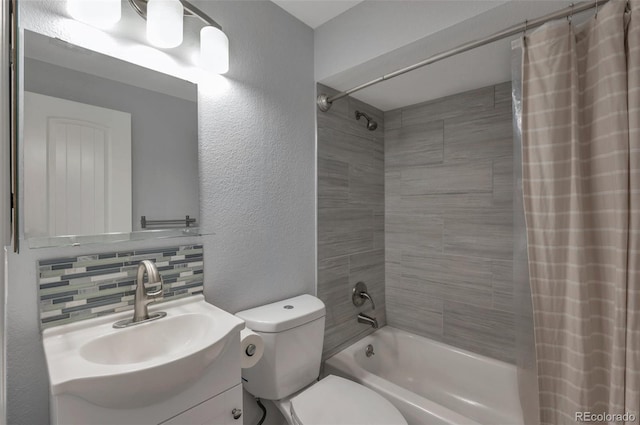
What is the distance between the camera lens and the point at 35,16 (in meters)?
0.90

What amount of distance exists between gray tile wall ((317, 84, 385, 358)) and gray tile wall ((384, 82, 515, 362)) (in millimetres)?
122

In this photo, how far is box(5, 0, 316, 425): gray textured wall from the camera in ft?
4.24

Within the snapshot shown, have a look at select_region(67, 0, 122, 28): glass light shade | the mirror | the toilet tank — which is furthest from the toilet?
select_region(67, 0, 122, 28): glass light shade

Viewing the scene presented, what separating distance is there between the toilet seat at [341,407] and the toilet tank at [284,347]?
0.08m

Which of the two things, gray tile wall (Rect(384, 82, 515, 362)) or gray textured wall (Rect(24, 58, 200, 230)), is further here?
gray tile wall (Rect(384, 82, 515, 362))

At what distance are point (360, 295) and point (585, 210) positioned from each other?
4.32 feet

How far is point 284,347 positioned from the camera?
1.30m

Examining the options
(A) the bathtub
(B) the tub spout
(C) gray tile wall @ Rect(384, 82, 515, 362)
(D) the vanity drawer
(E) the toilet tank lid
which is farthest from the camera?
(B) the tub spout

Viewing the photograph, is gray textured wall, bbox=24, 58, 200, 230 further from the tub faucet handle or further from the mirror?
the tub faucet handle

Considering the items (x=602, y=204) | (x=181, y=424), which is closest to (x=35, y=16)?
(x=181, y=424)

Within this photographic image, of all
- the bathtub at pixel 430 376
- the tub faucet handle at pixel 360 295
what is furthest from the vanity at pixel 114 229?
the tub faucet handle at pixel 360 295

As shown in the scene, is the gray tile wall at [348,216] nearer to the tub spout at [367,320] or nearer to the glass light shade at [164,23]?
the tub spout at [367,320]

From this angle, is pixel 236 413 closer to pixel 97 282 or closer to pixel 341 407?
pixel 341 407

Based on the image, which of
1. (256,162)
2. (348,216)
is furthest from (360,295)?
(256,162)
